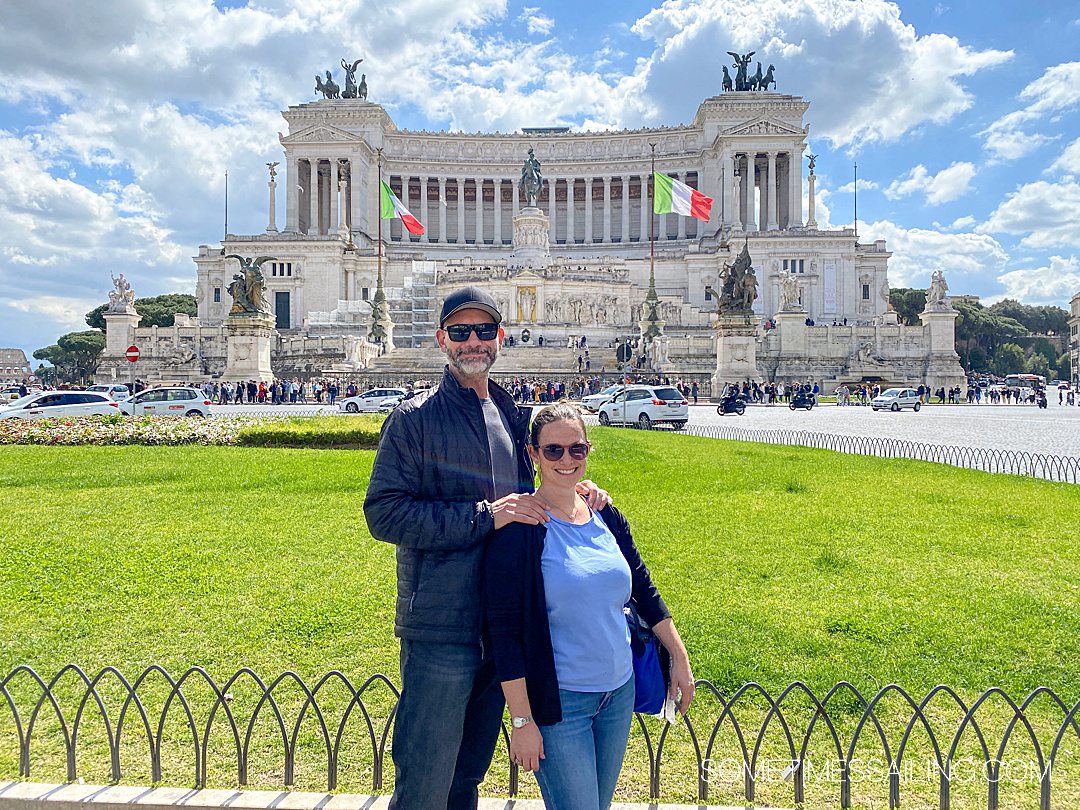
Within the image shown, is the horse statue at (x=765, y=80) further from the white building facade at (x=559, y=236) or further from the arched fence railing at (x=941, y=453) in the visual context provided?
the arched fence railing at (x=941, y=453)

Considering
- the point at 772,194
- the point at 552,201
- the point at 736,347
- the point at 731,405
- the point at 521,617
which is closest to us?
the point at 521,617

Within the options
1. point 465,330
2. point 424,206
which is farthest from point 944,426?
point 424,206

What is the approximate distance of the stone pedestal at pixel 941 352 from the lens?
54.0m

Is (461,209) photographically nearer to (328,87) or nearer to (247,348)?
(328,87)

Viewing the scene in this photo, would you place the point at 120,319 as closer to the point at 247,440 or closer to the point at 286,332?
the point at 286,332

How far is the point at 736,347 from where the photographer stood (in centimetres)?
4316

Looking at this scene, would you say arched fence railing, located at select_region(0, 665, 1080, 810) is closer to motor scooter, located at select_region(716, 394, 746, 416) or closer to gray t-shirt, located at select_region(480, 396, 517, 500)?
gray t-shirt, located at select_region(480, 396, 517, 500)

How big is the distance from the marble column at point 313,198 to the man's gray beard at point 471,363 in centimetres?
8961

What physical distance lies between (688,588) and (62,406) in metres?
25.2

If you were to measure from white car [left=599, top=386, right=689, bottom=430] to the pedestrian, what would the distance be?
945 inches

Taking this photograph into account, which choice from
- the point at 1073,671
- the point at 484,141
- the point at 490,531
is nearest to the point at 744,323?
A: the point at 1073,671

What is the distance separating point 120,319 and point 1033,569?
57102 mm

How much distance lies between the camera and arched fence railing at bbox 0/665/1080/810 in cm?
430

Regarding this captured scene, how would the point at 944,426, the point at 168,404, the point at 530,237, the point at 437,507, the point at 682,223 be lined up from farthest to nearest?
1. the point at 682,223
2. the point at 530,237
3. the point at 168,404
4. the point at 944,426
5. the point at 437,507
